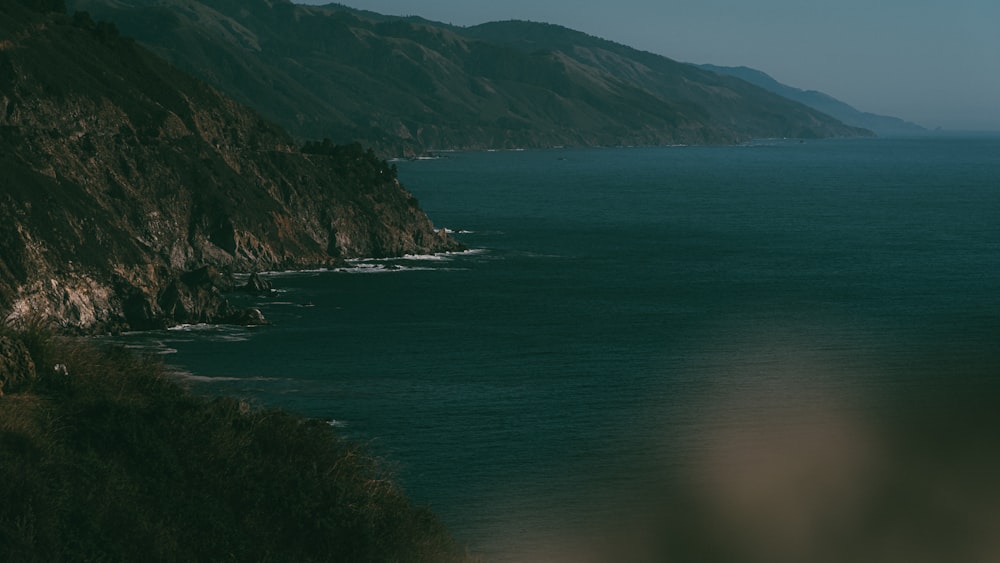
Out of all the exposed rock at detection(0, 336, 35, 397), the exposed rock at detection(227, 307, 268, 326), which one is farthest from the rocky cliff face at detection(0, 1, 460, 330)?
the exposed rock at detection(0, 336, 35, 397)

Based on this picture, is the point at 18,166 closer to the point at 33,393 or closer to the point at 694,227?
the point at 33,393

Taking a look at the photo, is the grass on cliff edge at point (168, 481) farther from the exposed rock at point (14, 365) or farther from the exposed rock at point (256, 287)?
the exposed rock at point (256, 287)

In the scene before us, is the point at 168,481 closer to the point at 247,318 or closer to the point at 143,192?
the point at 247,318

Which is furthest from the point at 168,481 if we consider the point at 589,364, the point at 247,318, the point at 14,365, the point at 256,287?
the point at 256,287

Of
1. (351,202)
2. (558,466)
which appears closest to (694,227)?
(351,202)

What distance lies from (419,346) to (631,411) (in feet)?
81.5

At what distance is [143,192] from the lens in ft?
423

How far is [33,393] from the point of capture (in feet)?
134

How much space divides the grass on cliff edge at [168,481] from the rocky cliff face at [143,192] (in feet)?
182

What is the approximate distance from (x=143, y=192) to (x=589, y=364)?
53.2 metres

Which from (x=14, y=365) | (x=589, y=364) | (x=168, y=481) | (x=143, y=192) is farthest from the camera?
(x=143, y=192)

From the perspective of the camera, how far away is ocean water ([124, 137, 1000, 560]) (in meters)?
66.7

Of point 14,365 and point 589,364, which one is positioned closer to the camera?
point 14,365

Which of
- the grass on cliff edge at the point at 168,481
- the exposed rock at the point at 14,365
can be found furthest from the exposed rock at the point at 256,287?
the exposed rock at the point at 14,365
